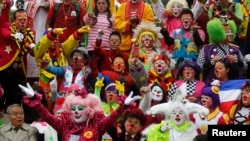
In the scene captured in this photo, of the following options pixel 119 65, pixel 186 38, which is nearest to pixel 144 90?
pixel 119 65

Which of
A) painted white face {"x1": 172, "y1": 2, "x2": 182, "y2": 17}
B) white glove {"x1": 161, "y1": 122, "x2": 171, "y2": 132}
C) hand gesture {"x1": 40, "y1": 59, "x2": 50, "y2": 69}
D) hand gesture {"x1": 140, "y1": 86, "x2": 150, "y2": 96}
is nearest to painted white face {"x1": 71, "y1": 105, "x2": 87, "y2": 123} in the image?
white glove {"x1": 161, "y1": 122, "x2": 171, "y2": 132}

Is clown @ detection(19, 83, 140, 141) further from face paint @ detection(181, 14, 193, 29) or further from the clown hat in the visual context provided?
face paint @ detection(181, 14, 193, 29)

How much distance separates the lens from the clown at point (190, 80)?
47.1 feet

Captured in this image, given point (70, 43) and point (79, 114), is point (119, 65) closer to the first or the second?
point (70, 43)

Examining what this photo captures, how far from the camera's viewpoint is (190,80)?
1459cm

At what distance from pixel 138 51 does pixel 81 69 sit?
914 millimetres

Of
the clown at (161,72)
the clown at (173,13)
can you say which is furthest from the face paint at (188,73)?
the clown at (173,13)

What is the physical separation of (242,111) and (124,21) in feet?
10.4

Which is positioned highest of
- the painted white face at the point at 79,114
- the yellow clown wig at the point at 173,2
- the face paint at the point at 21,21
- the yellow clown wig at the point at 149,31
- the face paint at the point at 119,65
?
the yellow clown wig at the point at 173,2

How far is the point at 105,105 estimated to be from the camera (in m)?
14.0

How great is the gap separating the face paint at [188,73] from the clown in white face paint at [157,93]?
503 millimetres

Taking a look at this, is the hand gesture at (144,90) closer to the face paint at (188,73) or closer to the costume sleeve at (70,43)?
the face paint at (188,73)

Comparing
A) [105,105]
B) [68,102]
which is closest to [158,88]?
[105,105]

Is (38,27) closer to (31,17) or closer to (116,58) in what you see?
(31,17)
